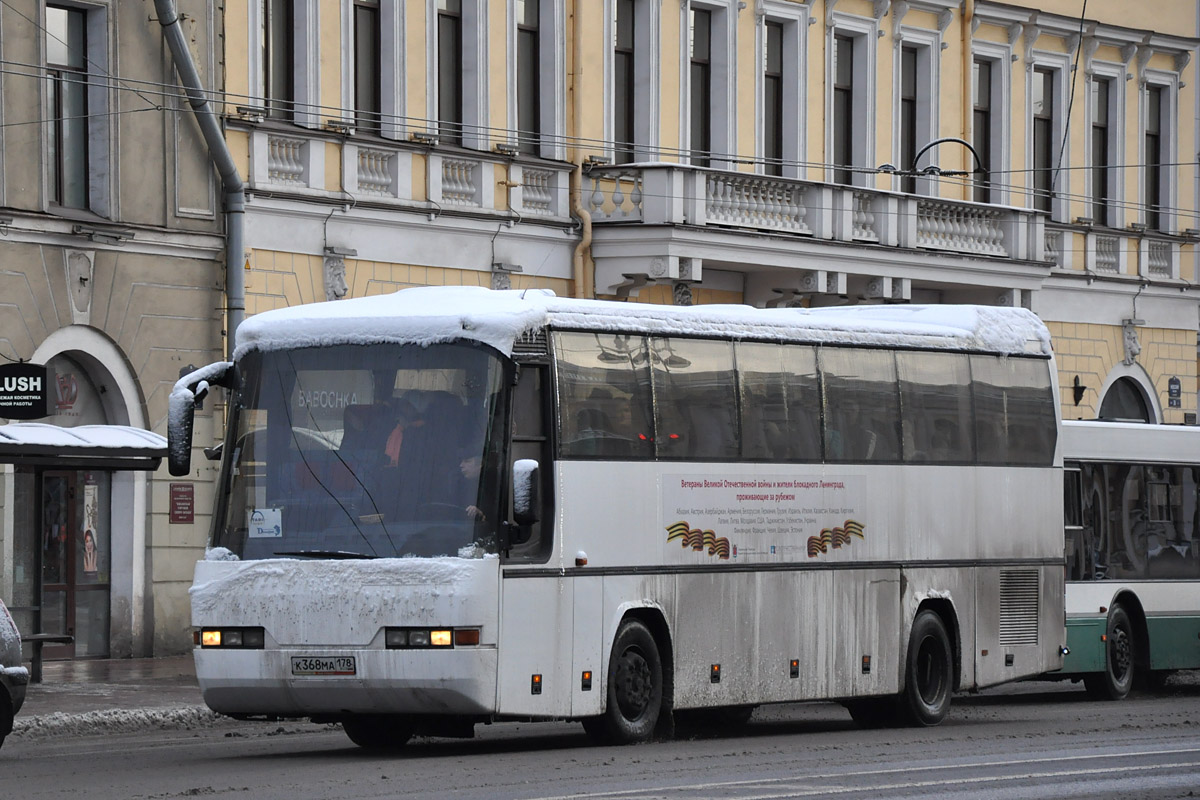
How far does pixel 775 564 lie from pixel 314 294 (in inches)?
506

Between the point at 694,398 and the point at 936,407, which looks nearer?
the point at 694,398

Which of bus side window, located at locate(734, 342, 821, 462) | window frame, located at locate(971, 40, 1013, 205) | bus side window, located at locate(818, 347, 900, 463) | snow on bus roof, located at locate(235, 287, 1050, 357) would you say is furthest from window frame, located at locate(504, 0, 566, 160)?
bus side window, located at locate(734, 342, 821, 462)

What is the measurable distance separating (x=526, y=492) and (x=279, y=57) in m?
15.7

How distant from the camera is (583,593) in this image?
16.6 meters

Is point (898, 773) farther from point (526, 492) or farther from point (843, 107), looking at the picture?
point (843, 107)

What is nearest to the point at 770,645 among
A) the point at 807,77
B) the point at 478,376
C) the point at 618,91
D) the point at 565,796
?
the point at 478,376

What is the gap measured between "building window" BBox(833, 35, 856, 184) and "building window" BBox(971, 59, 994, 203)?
2.85 m

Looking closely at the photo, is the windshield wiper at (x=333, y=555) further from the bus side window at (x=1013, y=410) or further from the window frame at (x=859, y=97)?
the window frame at (x=859, y=97)

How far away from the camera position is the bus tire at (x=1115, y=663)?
24.8 metres

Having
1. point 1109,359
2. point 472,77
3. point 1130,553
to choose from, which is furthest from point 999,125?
point 1130,553

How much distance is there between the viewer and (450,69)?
3256 centimetres

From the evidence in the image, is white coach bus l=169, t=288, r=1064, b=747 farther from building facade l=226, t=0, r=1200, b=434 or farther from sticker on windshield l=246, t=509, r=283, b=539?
building facade l=226, t=0, r=1200, b=434

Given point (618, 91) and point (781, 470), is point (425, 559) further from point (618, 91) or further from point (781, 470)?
point (618, 91)

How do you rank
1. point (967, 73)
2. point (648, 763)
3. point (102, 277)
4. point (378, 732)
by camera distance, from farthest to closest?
point (967, 73)
point (102, 277)
point (378, 732)
point (648, 763)
